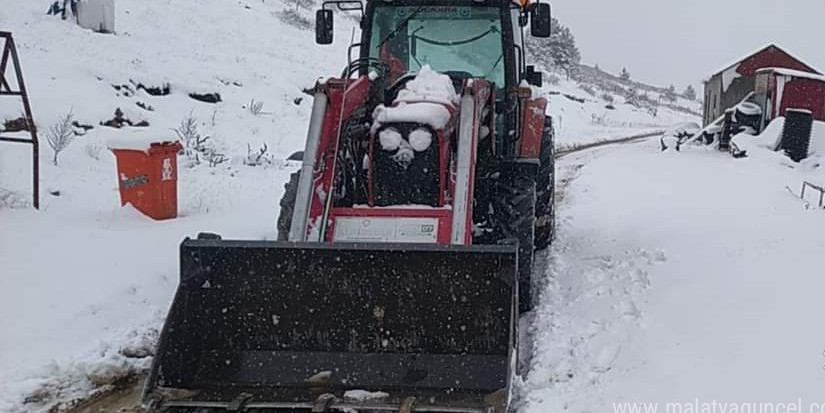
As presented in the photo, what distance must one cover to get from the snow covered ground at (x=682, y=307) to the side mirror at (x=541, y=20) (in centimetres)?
203

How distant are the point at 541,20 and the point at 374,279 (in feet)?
10.2

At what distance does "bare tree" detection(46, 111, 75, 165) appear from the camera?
10.4 meters

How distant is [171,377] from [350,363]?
93cm

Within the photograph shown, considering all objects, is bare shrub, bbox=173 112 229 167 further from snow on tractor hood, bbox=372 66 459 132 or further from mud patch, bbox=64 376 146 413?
mud patch, bbox=64 376 146 413

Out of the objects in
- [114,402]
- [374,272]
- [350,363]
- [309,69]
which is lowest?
[114,402]

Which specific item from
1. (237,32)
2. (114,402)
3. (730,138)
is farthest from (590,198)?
(237,32)

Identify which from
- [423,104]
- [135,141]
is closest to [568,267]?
[423,104]

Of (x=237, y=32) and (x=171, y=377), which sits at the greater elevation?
(x=237, y=32)

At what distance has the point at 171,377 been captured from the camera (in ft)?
13.6

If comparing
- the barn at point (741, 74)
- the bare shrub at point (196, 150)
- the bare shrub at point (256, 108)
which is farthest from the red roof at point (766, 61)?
the bare shrub at point (196, 150)

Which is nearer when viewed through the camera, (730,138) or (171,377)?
(171,377)

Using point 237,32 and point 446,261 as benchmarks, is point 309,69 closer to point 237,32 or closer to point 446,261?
point 237,32

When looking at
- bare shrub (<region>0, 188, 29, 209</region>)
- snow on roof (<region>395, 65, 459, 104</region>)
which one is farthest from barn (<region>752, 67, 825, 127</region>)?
bare shrub (<region>0, 188, 29, 209</region>)

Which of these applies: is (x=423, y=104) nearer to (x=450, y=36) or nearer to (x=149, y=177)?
(x=450, y=36)
